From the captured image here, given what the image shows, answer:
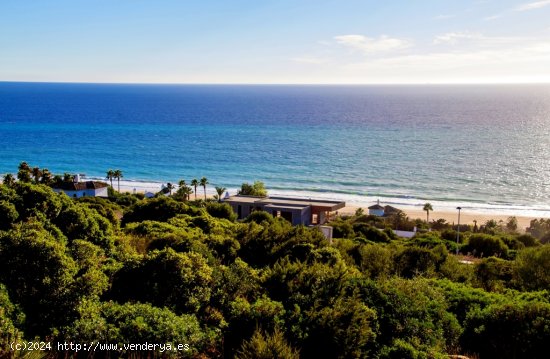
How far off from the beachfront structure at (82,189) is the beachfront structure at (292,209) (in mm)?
16986

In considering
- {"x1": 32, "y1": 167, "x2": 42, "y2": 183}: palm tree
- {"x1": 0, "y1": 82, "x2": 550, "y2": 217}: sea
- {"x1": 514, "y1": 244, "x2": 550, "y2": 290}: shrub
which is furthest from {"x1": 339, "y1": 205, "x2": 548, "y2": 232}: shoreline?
{"x1": 514, "y1": 244, "x2": 550, "y2": 290}: shrub

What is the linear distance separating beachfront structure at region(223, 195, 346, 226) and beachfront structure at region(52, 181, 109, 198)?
1699 cm

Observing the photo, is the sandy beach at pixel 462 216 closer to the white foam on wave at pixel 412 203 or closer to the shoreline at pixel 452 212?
the shoreline at pixel 452 212

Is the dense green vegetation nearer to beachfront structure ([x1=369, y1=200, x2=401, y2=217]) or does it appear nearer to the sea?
beachfront structure ([x1=369, y1=200, x2=401, y2=217])

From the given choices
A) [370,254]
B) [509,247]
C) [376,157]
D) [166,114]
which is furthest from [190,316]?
[166,114]

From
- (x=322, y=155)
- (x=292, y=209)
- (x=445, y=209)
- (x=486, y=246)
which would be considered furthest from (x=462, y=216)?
(x=322, y=155)

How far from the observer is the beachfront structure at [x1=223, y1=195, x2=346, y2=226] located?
3669 centimetres

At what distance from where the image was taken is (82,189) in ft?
157

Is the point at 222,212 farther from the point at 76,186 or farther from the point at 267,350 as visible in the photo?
the point at 76,186

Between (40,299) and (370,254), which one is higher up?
(40,299)

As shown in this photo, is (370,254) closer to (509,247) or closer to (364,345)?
(364,345)

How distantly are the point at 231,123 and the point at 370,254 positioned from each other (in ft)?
390

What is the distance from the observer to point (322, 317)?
8930 millimetres

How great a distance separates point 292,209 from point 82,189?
2324 cm
